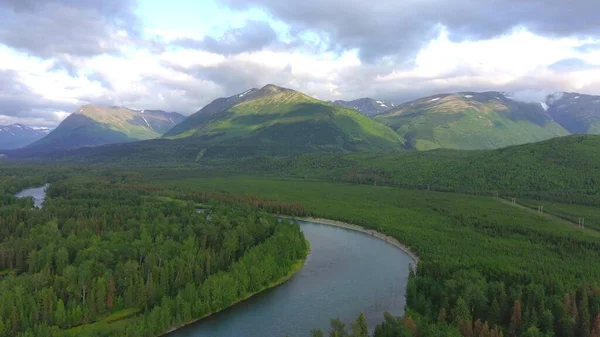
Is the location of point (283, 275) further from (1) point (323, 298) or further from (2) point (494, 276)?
(2) point (494, 276)

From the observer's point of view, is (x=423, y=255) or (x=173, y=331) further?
(x=423, y=255)

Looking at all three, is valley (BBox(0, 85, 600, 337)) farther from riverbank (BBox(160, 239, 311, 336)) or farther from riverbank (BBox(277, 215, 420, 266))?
riverbank (BBox(277, 215, 420, 266))

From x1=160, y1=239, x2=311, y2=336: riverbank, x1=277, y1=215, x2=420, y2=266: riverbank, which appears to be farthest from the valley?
x1=277, y1=215, x2=420, y2=266: riverbank

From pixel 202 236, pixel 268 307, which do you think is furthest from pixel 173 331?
pixel 202 236

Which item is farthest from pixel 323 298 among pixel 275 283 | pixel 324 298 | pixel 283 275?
pixel 283 275

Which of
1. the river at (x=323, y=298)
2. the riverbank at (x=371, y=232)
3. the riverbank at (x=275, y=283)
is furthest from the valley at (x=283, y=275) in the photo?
the riverbank at (x=371, y=232)

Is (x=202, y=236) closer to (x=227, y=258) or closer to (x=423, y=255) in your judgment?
(x=227, y=258)

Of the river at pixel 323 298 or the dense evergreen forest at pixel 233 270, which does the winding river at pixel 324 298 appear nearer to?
the river at pixel 323 298
